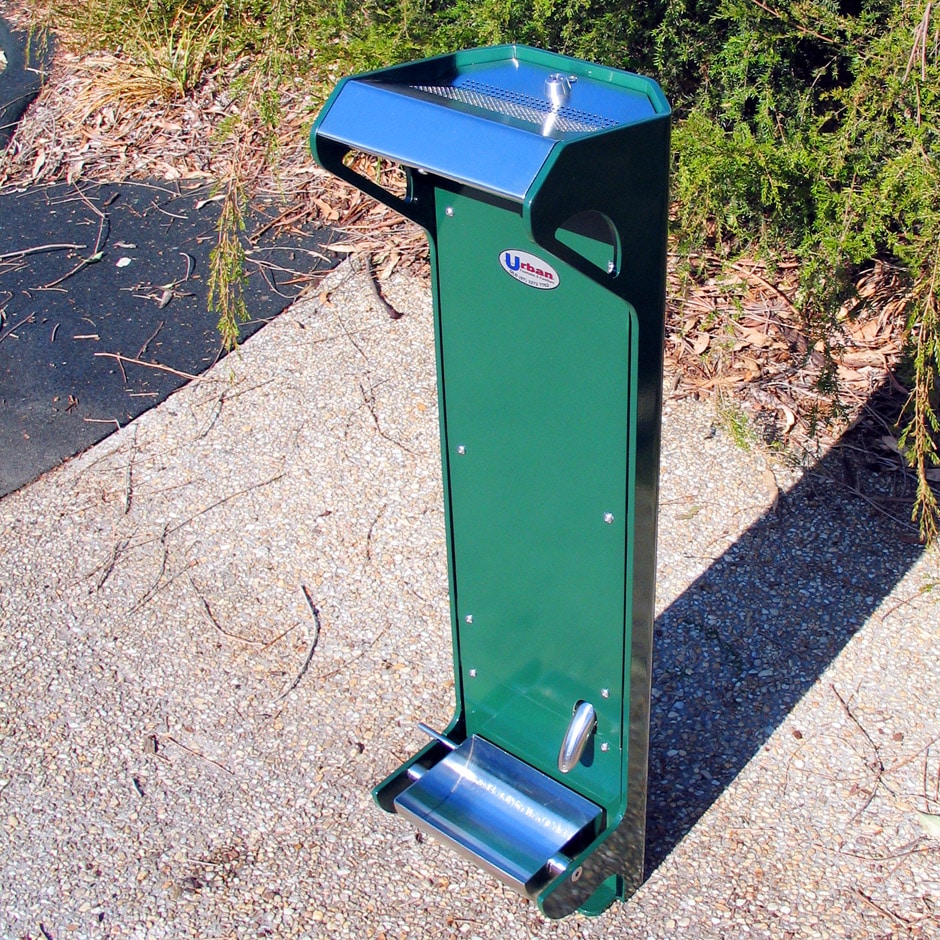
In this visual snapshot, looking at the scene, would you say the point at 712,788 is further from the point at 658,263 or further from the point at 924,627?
the point at 658,263

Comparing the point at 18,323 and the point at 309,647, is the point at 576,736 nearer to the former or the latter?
the point at 309,647

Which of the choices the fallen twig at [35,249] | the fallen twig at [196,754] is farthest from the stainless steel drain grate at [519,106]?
the fallen twig at [35,249]

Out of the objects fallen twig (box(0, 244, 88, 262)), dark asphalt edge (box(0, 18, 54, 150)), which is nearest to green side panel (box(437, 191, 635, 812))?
fallen twig (box(0, 244, 88, 262))

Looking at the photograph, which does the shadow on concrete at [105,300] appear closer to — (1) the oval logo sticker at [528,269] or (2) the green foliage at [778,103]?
(2) the green foliage at [778,103]

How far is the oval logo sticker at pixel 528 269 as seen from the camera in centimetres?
202

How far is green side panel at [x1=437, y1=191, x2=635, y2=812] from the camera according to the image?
2062 millimetres

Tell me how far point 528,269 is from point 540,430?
33cm

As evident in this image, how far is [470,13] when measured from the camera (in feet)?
14.1

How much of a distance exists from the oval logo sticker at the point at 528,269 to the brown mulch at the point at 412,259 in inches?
74.5


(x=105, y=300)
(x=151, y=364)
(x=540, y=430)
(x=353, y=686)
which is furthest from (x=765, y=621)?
(x=105, y=300)

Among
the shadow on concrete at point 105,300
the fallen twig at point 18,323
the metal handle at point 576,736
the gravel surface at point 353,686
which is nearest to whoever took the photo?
the metal handle at point 576,736

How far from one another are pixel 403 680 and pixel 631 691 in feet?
3.29

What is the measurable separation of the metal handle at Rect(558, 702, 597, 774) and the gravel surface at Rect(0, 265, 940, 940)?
443mm

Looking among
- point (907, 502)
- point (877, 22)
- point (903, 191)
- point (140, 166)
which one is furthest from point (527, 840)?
point (140, 166)
